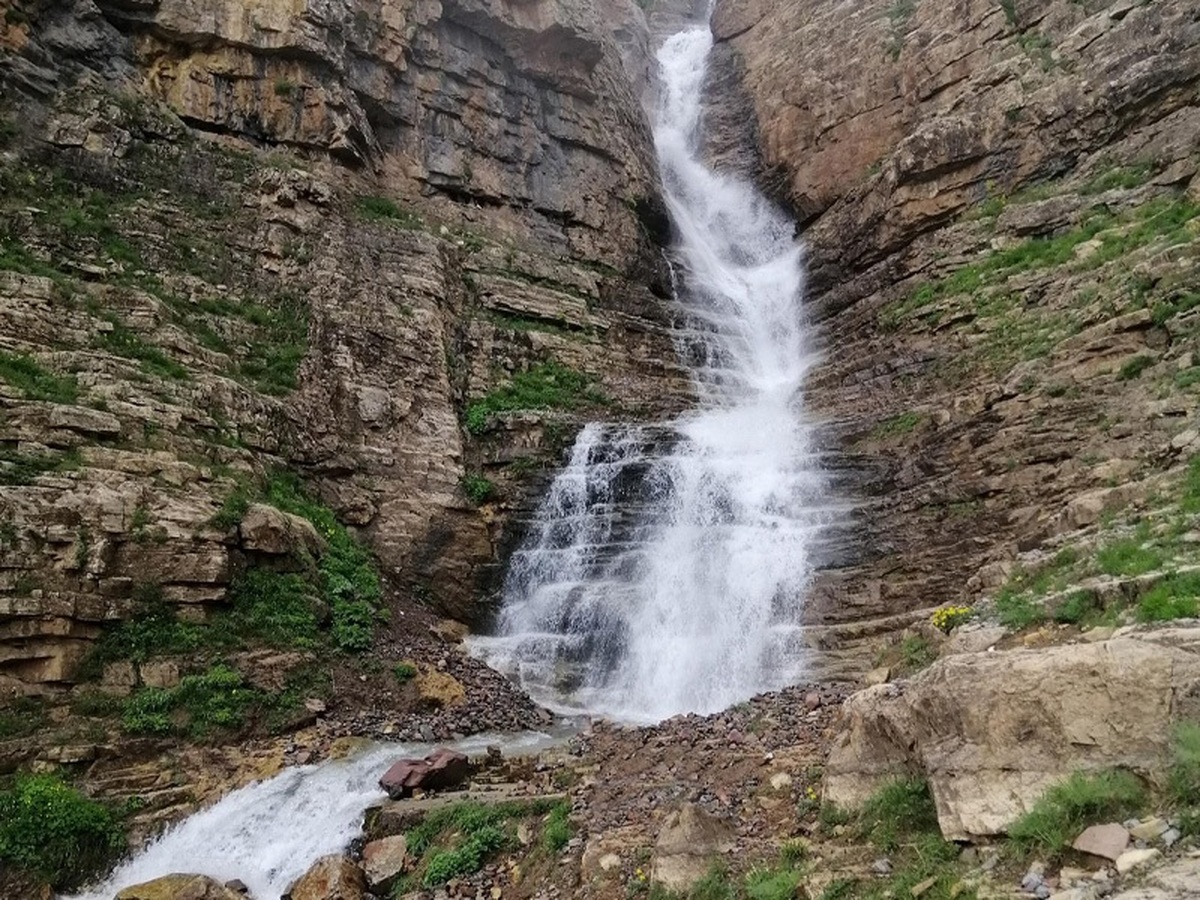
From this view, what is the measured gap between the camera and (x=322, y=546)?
606 inches

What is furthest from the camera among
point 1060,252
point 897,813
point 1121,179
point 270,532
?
point 1121,179

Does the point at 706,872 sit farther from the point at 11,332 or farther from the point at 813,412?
the point at 813,412

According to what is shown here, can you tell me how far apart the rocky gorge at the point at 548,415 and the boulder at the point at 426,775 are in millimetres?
506

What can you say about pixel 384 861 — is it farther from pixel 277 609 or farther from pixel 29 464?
pixel 29 464

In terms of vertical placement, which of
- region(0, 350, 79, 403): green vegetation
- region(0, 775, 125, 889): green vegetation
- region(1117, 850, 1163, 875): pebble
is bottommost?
region(0, 775, 125, 889): green vegetation

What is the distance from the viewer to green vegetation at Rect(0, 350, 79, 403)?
13125 millimetres

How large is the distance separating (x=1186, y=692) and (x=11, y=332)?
55.9 feet

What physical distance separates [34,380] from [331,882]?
33.1ft

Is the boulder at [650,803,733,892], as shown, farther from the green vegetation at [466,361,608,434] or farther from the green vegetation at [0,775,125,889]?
the green vegetation at [466,361,608,434]

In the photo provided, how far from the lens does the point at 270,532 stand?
45.1 ft

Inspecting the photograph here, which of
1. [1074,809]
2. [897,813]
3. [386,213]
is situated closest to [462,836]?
[897,813]

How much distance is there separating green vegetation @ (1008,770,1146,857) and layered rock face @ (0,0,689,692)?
11.8m

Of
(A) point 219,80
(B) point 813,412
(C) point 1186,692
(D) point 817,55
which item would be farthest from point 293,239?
(D) point 817,55

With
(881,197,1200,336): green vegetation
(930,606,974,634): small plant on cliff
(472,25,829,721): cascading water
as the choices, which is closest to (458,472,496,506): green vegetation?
(472,25,829,721): cascading water
